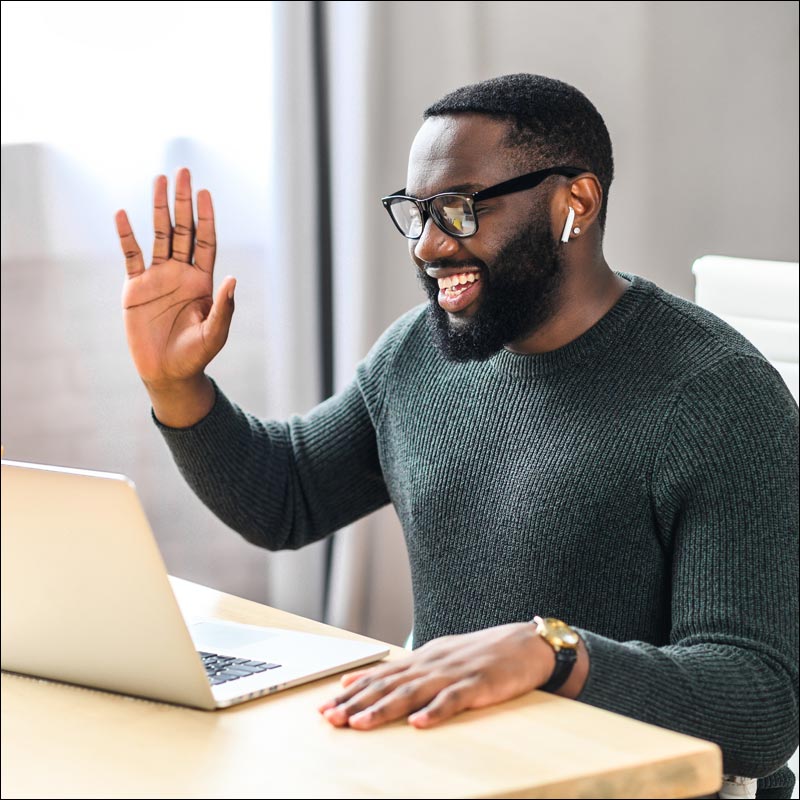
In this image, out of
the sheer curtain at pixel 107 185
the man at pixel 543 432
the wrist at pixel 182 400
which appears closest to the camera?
the man at pixel 543 432

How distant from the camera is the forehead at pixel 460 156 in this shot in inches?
51.3

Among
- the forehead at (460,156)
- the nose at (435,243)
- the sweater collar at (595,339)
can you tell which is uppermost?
the forehead at (460,156)

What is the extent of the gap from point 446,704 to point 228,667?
202 mm

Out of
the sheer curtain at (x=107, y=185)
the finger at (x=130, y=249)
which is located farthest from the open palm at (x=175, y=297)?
the sheer curtain at (x=107, y=185)

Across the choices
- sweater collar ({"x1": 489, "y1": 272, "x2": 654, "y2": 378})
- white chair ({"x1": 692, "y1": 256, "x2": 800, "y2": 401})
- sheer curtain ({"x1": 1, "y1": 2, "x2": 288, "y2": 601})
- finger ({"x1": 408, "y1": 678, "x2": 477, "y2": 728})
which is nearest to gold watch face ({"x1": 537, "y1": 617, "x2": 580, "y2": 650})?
finger ({"x1": 408, "y1": 678, "x2": 477, "y2": 728})

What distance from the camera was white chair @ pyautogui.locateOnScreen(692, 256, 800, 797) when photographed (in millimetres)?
1798

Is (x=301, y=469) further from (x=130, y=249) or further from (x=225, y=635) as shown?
(x=225, y=635)

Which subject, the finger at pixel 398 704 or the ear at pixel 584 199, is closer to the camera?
the finger at pixel 398 704

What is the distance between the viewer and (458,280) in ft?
4.42

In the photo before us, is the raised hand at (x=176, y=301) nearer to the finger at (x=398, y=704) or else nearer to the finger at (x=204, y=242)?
the finger at (x=204, y=242)

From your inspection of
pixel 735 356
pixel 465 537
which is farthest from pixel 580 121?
pixel 465 537

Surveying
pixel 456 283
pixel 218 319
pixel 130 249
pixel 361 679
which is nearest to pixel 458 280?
pixel 456 283

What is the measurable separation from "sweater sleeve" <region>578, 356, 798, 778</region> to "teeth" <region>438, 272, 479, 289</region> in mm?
263

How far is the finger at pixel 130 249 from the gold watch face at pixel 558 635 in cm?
69
